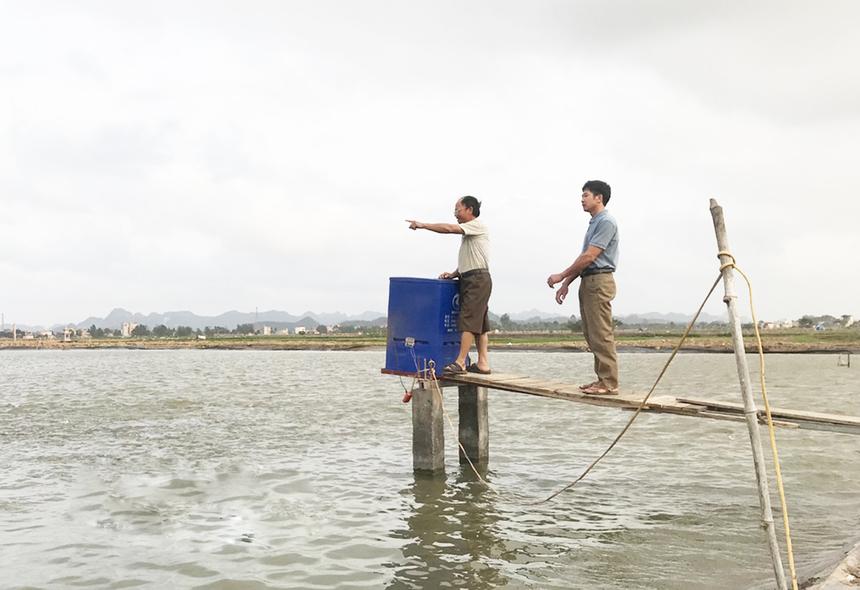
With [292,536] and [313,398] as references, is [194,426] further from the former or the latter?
[292,536]

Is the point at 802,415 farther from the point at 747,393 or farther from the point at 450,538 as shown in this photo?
the point at 450,538

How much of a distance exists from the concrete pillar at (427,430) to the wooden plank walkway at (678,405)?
38cm

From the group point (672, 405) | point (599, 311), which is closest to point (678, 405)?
point (672, 405)

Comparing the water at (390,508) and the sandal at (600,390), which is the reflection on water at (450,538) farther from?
the sandal at (600,390)

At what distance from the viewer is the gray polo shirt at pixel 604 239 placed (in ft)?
26.1

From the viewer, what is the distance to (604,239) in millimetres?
7945

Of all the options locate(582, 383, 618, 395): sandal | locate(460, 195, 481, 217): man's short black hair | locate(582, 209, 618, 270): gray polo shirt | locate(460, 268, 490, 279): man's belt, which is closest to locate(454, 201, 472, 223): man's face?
locate(460, 195, 481, 217): man's short black hair

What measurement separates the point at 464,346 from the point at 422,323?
2.24 ft

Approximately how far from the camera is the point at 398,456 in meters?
11.9

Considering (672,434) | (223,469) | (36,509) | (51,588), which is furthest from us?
(672,434)

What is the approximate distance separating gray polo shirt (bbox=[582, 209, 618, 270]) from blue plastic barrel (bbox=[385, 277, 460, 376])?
7.12 ft

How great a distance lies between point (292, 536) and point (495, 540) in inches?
85.2

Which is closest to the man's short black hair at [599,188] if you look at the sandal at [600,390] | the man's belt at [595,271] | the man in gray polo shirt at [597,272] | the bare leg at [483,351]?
the man in gray polo shirt at [597,272]

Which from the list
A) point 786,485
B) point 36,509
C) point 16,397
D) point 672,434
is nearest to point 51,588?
point 36,509
